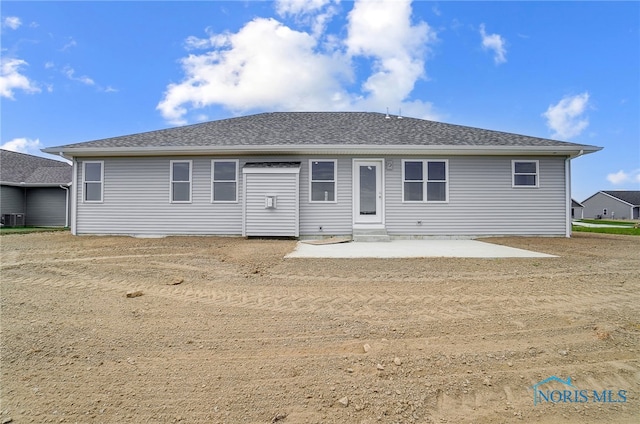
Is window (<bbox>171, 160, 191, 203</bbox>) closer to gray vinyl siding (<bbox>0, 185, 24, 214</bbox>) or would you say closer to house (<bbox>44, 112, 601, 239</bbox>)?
house (<bbox>44, 112, 601, 239</bbox>)

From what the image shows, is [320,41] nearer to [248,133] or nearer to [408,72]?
[408,72]

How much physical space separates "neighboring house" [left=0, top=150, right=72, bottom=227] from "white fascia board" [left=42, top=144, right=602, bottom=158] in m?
→ 10.00

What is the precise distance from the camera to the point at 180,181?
10875 millimetres

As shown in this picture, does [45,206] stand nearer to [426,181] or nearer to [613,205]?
[426,181]

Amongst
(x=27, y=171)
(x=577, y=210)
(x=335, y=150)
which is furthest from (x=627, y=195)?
(x=27, y=171)

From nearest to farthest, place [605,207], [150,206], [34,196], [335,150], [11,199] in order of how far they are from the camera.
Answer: [335,150], [150,206], [11,199], [34,196], [605,207]

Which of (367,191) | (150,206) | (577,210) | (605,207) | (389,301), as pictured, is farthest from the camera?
(577,210)

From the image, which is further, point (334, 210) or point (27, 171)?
point (27, 171)

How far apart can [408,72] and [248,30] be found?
24.1 feet

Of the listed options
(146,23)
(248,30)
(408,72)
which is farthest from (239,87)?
(408,72)

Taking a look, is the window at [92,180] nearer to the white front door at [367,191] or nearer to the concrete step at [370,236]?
the white front door at [367,191]

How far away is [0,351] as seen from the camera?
2.78 metres

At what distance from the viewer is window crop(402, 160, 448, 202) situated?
35.5ft

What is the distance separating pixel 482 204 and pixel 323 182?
5718 mm
